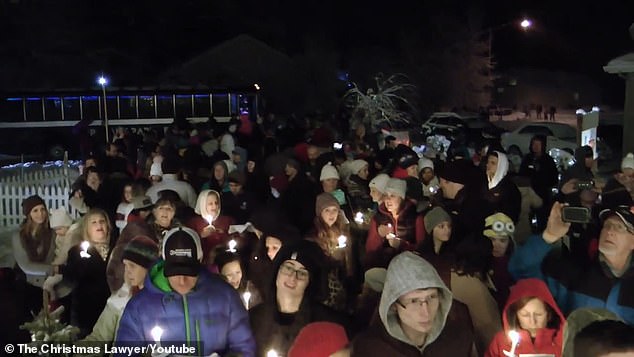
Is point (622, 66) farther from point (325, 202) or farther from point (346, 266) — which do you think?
point (346, 266)

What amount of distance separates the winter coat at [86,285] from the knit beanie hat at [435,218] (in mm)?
2517

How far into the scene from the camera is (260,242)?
5.68 metres

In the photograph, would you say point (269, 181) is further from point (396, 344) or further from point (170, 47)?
point (170, 47)

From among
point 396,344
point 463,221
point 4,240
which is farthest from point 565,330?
point 4,240

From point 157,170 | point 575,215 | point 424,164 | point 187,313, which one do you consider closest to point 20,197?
point 157,170

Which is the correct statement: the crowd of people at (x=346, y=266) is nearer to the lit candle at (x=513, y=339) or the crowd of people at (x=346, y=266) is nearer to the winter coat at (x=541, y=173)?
the lit candle at (x=513, y=339)

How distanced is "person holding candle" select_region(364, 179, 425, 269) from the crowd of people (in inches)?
0.6

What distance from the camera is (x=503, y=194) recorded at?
653 cm

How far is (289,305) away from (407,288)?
1.01 metres

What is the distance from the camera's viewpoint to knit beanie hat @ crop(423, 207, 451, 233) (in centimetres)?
552

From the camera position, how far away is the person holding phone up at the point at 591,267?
4.14m

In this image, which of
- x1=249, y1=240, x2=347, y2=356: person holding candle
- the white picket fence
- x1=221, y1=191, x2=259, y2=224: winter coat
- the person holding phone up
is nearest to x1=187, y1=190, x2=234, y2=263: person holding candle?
x1=221, y1=191, x2=259, y2=224: winter coat

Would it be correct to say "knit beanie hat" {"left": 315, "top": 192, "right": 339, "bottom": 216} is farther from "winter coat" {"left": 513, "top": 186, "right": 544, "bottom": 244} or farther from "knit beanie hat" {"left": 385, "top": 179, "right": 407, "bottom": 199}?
"winter coat" {"left": 513, "top": 186, "right": 544, "bottom": 244}

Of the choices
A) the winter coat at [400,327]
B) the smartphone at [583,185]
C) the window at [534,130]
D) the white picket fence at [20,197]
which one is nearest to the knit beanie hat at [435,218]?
the smartphone at [583,185]
